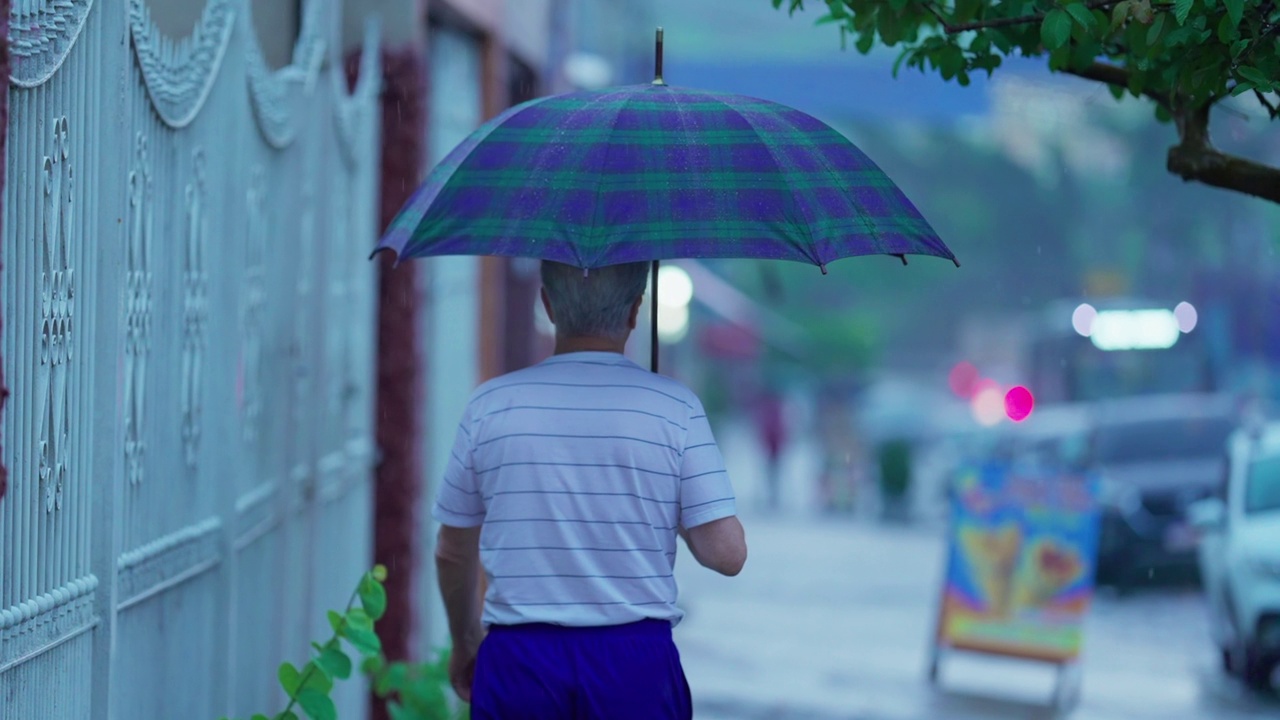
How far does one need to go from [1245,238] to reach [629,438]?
31.4 metres

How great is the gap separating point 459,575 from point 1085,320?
82.6 feet

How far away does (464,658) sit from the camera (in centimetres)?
353

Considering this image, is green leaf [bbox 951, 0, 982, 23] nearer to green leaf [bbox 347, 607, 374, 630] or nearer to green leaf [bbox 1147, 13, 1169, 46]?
green leaf [bbox 1147, 13, 1169, 46]

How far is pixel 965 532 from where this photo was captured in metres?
10.1

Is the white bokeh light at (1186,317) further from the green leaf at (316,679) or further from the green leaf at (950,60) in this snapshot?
the green leaf at (316,679)

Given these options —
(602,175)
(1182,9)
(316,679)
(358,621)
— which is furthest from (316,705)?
(1182,9)

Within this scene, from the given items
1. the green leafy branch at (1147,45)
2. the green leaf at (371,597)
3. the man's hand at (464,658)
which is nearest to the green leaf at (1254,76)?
the green leafy branch at (1147,45)

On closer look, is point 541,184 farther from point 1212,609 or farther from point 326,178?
point 1212,609

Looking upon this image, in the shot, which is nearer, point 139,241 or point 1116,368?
point 139,241

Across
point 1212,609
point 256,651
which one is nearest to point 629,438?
point 256,651

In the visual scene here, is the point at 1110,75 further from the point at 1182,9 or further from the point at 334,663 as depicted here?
the point at 334,663

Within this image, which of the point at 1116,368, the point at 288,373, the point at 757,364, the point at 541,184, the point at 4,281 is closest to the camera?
the point at 4,281

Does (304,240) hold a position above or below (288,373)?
above

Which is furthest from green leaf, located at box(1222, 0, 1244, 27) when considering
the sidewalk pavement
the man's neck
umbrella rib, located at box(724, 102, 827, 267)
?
the sidewalk pavement
